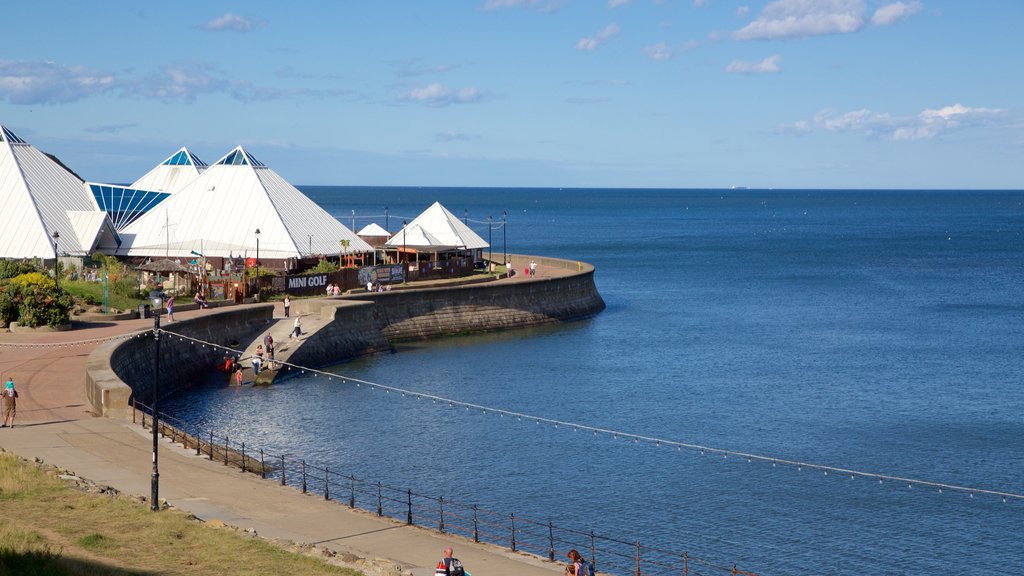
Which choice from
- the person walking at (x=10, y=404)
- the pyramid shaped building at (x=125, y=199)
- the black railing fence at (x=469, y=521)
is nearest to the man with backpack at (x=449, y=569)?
the black railing fence at (x=469, y=521)

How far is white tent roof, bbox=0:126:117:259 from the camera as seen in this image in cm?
6812

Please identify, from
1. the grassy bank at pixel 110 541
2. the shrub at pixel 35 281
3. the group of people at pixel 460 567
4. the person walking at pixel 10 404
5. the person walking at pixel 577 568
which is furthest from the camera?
the shrub at pixel 35 281

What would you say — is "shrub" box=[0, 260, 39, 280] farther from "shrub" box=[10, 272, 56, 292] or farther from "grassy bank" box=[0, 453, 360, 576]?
"grassy bank" box=[0, 453, 360, 576]

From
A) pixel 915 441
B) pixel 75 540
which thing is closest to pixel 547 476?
pixel 915 441

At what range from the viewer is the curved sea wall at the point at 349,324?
43.4 meters

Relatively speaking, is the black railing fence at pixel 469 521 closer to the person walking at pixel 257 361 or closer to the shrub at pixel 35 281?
the person walking at pixel 257 361

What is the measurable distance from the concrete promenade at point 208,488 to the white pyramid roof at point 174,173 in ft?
174

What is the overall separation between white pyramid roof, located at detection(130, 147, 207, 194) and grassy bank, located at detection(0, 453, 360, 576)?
67.7m

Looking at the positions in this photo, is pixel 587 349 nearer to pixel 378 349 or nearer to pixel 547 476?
pixel 378 349

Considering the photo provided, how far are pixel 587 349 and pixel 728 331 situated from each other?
40.9ft

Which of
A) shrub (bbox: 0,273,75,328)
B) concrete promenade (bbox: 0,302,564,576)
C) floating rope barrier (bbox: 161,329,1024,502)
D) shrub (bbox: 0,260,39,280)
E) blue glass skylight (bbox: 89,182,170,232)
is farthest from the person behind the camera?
blue glass skylight (bbox: 89,182,170,232)

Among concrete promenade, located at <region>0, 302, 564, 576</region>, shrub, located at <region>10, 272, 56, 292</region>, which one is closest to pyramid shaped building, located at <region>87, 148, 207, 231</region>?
shrub, located at <region>10, 272, 56, 292</region>

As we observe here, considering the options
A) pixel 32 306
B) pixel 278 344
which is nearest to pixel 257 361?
pixel 278 344

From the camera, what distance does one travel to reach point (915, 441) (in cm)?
4147
